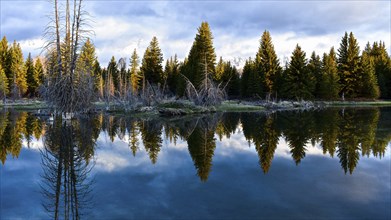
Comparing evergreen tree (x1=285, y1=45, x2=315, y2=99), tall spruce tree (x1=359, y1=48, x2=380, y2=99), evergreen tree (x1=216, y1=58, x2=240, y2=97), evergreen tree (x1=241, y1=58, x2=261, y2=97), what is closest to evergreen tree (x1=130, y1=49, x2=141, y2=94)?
evergreen tree (x1=216, y1=58, x2=240, y2=97)

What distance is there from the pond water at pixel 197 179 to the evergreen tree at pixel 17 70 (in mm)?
56954

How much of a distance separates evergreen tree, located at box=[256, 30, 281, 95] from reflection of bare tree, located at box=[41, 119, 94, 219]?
43897mm

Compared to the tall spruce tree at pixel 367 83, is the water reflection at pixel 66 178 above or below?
below

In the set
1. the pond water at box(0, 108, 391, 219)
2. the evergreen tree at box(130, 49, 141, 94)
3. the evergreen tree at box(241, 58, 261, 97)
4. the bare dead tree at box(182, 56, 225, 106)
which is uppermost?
the evergreen tree at box(130, 49, 141, 94)

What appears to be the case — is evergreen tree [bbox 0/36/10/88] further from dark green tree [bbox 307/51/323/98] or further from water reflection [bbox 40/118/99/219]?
water reflection [bbox 40/118/99/219]

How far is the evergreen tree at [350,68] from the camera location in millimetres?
52688

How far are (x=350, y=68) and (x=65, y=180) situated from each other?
5485 centimetres

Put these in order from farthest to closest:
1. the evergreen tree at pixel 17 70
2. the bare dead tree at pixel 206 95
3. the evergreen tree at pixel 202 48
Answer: the evergreen tree at pixel 17 70, the evergreen tree at pixel 202 48, the bare dead tree at pixel 206 95

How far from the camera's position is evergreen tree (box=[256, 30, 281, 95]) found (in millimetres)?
52688

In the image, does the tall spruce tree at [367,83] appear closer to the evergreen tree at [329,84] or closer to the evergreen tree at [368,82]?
the evergreen tree at [368,82]

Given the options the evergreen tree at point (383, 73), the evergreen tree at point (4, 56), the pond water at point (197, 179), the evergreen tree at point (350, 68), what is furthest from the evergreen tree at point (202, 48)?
the evergreen tree at point (4, 56)

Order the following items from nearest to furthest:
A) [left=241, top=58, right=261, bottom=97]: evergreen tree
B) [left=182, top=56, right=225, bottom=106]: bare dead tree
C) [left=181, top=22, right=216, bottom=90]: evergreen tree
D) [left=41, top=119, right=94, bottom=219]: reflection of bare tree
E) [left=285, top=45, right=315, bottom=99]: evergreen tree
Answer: [left=41, top=119, right=94, bottom=219]: reflection of bare tree → [left=182, top=56, right=225, bottom=106]: bare dead tree → [left=285, top=45, right=315, bottom=99]: evergreen tree → [left=181, top=22, right=216, bottom=90]: evergreen tree → [left=241, top=58, right=261, bottom=97]: evergreen tree

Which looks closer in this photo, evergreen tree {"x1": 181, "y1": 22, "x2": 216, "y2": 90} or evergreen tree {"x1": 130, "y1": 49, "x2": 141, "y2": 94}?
evergreen tree {"x1": 181, "y1": 22, "x2": 216, "y2": 90}

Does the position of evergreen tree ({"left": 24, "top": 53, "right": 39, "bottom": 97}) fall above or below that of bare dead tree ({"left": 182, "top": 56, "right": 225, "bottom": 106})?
above
